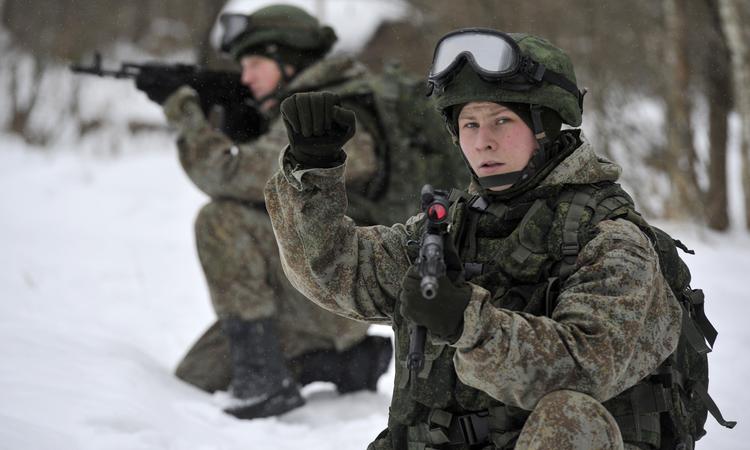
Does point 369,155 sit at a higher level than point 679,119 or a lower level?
lower

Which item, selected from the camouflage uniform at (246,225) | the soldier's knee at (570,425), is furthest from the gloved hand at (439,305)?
the camouflage uniform at (246,225)

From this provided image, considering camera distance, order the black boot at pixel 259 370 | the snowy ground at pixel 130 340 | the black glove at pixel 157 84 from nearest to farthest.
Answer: the snowy ground at pixel 130 340
the black boot at pixel 259 370
the black glove at pixel 157 84

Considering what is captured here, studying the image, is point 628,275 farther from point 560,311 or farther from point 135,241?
point 135,241

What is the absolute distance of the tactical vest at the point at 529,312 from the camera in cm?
196

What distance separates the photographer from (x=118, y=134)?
51.4ft

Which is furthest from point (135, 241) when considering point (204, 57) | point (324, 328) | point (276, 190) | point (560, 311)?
point (560, 311)

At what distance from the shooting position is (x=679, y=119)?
7.64 m

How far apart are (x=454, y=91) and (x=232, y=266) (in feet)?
6.92

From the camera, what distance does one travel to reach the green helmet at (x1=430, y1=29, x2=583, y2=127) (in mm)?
2074

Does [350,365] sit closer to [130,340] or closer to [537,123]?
[130,340]

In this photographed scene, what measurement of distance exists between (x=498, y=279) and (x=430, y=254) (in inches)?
18.5

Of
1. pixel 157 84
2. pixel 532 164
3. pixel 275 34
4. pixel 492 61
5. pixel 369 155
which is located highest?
pixel 275 34

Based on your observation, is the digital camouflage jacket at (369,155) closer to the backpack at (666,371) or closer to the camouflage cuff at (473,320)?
the backpack at (666,371)

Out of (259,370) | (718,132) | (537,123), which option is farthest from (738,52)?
(537,123)
